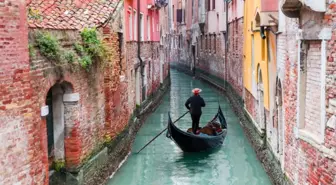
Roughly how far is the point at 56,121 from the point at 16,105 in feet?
7.42

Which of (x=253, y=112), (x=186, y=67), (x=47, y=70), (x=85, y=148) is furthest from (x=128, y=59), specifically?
(x=186, y=67)

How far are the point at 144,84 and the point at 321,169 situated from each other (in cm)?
1086

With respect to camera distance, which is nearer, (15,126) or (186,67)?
(15,126)

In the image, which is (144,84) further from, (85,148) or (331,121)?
(331,121)

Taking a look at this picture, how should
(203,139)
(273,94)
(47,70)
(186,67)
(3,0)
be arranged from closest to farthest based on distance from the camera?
(3,0) < (47,70) < (273,94) < (203,139) < (186,67)

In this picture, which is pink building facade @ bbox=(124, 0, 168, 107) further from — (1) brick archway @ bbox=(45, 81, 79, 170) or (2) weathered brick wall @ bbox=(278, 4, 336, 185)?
(2) weathered brick wall @ bbox=(278, 4, 336, 185)

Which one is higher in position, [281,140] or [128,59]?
[128,59]

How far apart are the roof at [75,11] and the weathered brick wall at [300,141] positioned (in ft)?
10.1

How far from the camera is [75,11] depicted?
896 centimetres

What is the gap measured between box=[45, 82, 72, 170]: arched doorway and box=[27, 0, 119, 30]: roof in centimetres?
132

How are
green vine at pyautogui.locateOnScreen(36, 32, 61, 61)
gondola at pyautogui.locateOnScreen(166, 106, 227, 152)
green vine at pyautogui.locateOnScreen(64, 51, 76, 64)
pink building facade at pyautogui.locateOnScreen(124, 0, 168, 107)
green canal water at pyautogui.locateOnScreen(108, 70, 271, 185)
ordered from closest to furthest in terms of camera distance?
green vine at pyautogui.locateOnScreen(36, 32, 61, 61)
green vine at pyautogui.locateOnScreen(64, 51, 76, 64)
green canal water at pyautogui.locateOnScreen(108, 70, 271, 185)
gondola at pyautogui.locateOnScreen(166, 106, 227, 152)
pink building facade at pyautogui.locateOnScreen(124, 0, 168, 107)

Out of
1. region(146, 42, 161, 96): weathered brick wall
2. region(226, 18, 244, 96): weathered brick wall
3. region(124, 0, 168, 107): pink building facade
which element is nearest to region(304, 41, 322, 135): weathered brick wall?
region(124, 0, 168, 107): pink building facade

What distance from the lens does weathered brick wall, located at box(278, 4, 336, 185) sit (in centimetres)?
490

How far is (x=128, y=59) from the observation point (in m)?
12.2
